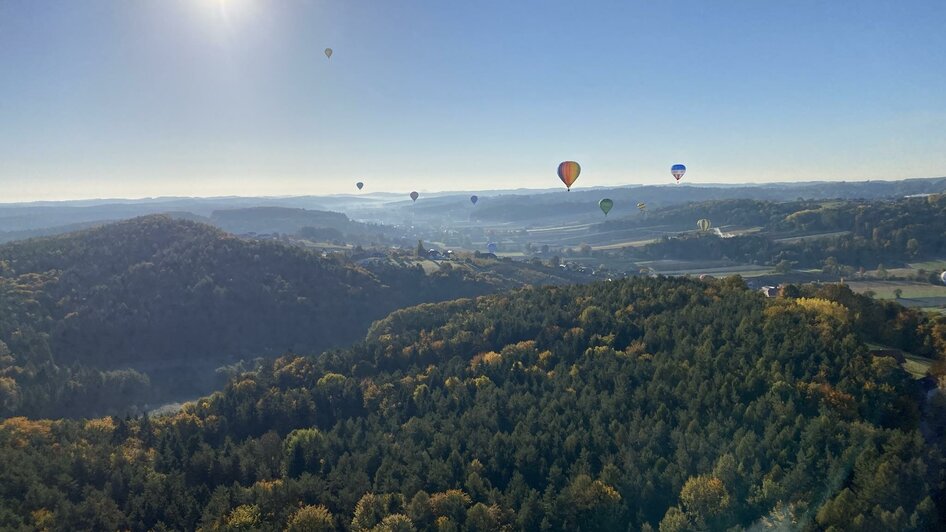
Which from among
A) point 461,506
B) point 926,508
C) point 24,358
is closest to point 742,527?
point 926,508

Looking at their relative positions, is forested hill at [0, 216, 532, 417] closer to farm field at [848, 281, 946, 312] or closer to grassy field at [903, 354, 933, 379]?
farm field at [848, 281, 946, 312]

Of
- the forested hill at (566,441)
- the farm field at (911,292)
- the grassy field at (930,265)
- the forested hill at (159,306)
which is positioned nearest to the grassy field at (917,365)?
the forested hill at (566,441)

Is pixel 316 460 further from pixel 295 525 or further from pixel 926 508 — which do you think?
pixel 926 508

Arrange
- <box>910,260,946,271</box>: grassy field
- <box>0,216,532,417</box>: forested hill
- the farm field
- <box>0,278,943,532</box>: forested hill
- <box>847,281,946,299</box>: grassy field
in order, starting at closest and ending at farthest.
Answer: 1. <box>0,278,943,532</box>: forested hill
2. <box>0,216,532,417</box>: forested hill
3. the farm field
4. <box>847,281,946,299</box>: grassy field
5. <box>910,260,946,271</box>: grassy field

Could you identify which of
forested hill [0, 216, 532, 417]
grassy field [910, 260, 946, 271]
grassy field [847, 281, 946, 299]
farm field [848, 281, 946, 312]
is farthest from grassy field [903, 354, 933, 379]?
grassy field [910, 260, 946, 271]

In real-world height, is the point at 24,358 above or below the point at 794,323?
below

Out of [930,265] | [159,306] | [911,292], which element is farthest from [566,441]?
[930,265]

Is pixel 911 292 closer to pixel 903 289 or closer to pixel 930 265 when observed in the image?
pixel 903 289
